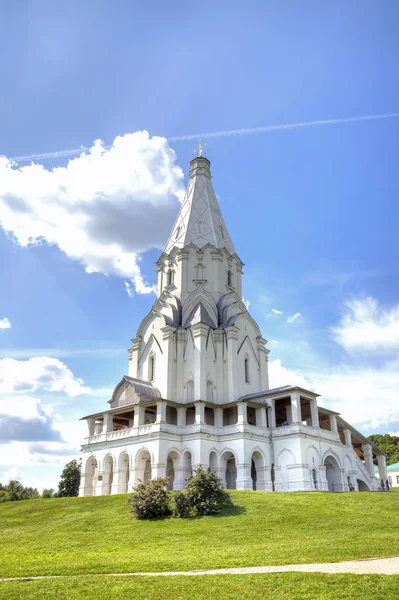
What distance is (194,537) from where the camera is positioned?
18234 millimetres

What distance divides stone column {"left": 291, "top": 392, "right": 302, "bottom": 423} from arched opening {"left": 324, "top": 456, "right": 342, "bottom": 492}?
15.2ft

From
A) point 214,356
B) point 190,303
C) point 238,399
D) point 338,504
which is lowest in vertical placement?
point 338,504

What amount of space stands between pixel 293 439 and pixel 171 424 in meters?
8.74

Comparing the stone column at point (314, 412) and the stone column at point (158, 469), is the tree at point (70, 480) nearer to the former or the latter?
the stone column at point (158, 469)

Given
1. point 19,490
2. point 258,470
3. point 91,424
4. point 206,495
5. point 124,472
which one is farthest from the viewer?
point 19,490

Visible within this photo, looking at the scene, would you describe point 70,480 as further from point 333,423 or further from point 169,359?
point 333,423

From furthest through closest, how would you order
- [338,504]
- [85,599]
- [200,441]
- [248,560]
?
1. [200,441]
2. [338,504]
3. [248,560]
4. [85,599]

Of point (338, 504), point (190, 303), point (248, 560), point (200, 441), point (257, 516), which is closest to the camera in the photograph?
point (248, 560)

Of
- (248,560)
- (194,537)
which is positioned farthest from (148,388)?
(248,560)

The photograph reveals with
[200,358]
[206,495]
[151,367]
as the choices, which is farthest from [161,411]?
[206,495]

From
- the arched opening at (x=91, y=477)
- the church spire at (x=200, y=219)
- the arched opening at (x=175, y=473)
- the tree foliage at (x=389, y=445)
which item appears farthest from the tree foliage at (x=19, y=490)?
the tree foliage at (x=389, y=445)

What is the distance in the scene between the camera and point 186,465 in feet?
116

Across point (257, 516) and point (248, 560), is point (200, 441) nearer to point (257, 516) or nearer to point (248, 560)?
point (257, 516)

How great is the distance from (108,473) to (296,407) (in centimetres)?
1486
